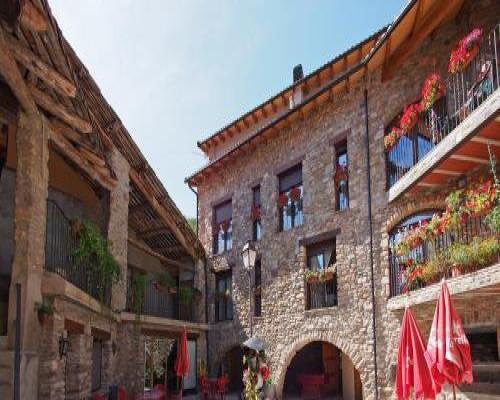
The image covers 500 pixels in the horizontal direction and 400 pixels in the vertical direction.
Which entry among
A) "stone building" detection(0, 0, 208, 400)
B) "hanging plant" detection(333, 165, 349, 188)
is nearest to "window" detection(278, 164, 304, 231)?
"hanging plant" detection(333, 165, 349, 188)

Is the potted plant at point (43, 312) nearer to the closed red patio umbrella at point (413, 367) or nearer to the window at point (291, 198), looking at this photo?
the closed red patio umbrella at point (413, 367)

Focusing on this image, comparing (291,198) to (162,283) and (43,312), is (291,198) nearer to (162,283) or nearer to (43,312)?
(162,283)

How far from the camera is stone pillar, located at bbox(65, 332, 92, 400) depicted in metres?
9.88

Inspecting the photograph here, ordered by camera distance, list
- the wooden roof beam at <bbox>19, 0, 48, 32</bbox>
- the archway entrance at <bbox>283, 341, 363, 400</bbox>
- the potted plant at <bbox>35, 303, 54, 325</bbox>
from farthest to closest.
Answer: the archway entrance at <bbox>283, 341, 363, 400</bbox>, the potted plant at <bbox>35, 303, 54, 325</bbox>, the wooden roof beam at <bbox>19, 0, 48, 32</bbox>

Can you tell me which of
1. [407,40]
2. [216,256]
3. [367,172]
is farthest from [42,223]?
[216,256]

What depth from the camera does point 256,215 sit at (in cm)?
1738

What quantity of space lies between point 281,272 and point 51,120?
26.5 feet

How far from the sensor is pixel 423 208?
1152 centimetres

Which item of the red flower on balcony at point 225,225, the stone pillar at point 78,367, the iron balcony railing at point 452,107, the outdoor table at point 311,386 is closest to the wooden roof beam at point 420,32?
the iron balcony railing at point 452,107

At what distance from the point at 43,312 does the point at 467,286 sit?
614cm

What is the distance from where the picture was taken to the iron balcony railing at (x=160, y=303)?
50.0 ft

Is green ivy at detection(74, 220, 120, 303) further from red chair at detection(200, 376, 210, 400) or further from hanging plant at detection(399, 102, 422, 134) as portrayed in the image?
hanging plant at detection(399, 102, 422, 134)

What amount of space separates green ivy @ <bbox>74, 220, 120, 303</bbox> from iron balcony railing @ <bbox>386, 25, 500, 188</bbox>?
6147 millimetres

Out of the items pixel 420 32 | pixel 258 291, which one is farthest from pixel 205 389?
pixel 420 32
